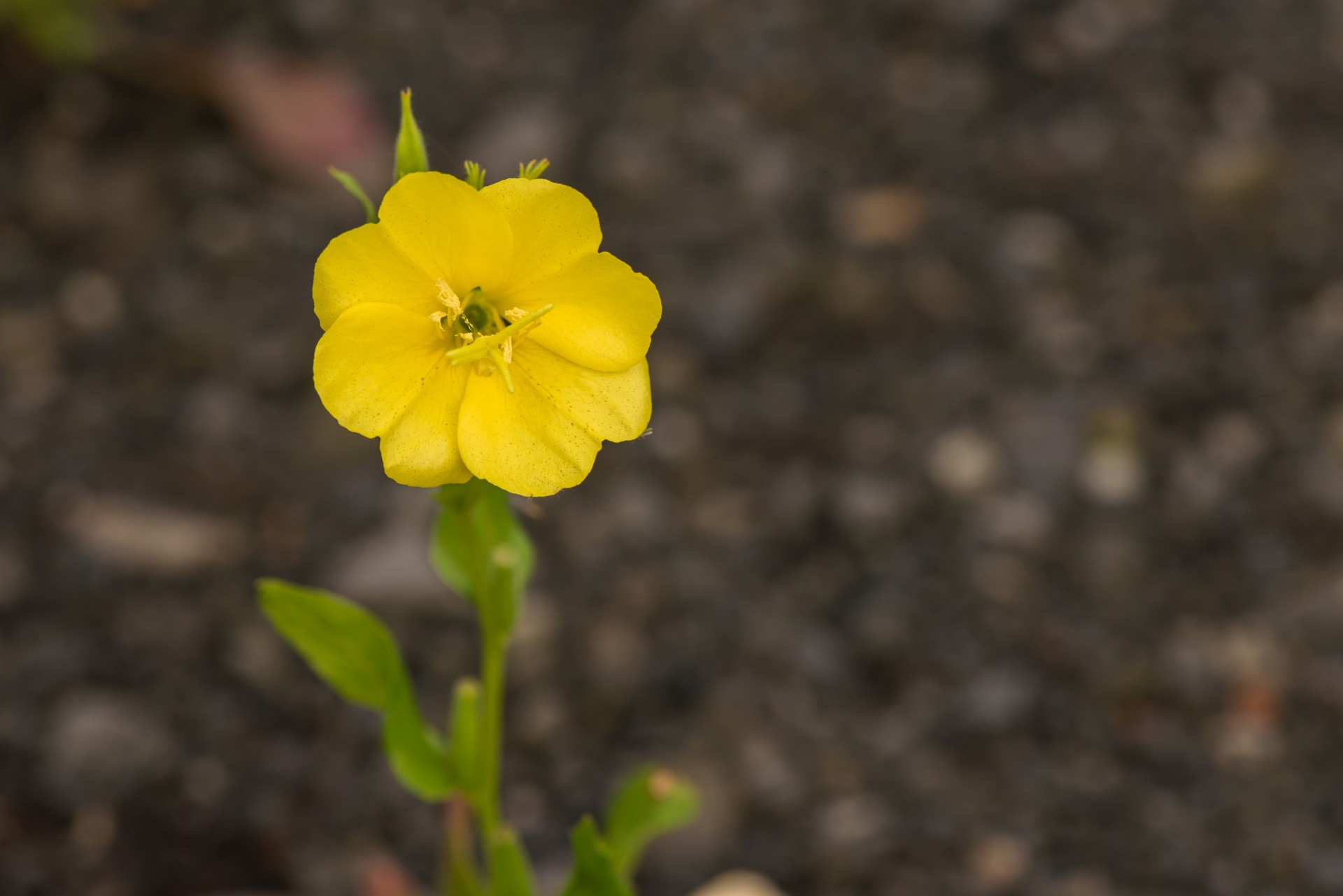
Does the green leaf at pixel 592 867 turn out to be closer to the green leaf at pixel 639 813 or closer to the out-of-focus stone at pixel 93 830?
the green leaf at pixel 639 813

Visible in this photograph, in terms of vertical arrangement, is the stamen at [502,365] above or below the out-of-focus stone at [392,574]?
below

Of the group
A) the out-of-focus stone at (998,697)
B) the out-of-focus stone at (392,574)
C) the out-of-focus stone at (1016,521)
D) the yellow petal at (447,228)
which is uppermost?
the out-of-focus stone at (1016,521)

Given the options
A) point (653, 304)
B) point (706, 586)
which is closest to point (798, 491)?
point (706, 586)

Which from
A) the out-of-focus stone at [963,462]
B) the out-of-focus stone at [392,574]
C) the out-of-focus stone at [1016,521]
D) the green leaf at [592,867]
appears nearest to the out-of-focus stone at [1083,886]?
the out-of-focus stone at [1016,521]

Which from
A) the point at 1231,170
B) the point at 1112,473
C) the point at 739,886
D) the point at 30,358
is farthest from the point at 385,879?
the point at 1231,170

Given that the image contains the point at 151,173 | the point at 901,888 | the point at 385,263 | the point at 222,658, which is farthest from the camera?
the point at 151,173

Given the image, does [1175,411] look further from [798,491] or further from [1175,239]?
[798,491]
